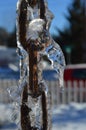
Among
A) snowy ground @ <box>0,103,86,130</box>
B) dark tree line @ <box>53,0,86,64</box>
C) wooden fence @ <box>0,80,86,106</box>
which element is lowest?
dark tree line @ <box>53,0,86,64</box>

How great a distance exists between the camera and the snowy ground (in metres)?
7.29

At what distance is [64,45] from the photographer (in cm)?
3988

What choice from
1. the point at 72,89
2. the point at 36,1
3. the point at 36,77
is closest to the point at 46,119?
A: the point at 36,77

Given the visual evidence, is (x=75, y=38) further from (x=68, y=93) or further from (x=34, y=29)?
(x=34, y=29)

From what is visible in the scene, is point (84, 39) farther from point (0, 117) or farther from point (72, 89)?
point (0, 117)

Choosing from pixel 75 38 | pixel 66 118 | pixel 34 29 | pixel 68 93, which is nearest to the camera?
pixel 34 29

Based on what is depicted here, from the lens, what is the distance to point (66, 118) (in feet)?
27.4

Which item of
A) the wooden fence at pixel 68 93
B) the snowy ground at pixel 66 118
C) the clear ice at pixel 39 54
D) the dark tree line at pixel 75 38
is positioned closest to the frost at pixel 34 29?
the clear ice at pixel 39 54

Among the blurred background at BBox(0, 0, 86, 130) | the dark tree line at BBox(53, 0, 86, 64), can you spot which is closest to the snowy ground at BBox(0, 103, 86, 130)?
the blurred background at BBox(0, 0, 86, 130)

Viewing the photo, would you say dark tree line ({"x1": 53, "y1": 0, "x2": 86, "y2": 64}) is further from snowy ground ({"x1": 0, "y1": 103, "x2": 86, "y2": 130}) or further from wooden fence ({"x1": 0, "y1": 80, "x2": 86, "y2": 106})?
snowy ground ({"x1": 0, "y1": 103, "x2": 86, "y2": 130})

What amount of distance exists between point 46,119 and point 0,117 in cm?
642

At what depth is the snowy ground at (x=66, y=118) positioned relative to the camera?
7.29 meters

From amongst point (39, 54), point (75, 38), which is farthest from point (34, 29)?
point (75, 38)

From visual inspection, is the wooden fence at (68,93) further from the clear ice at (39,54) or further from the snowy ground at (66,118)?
the clear ice at (39,54)
